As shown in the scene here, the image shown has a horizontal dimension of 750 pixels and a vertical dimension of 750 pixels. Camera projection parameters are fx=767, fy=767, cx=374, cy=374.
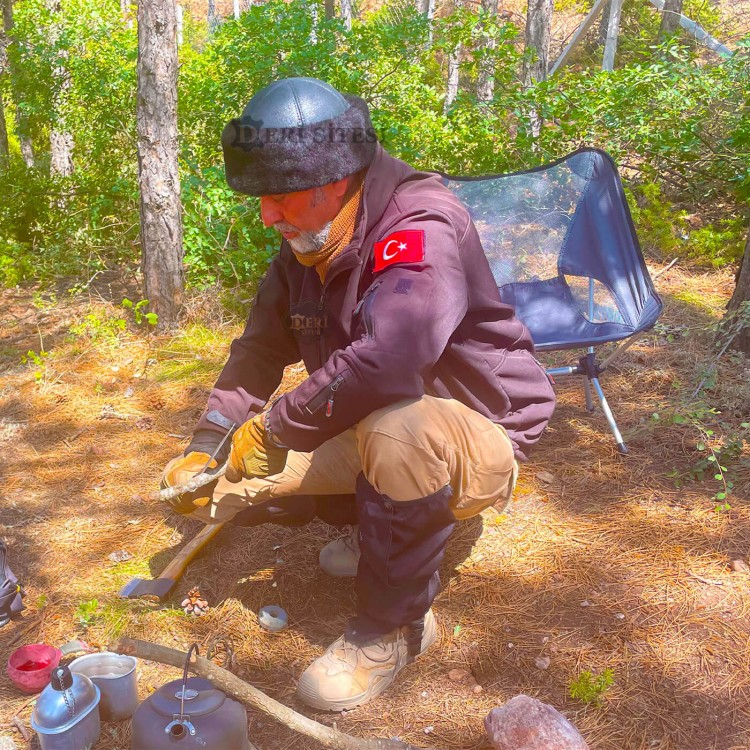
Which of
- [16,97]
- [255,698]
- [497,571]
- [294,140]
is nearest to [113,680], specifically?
[255,698]

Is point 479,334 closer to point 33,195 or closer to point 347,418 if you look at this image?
point 347,418

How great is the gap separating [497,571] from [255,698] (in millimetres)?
1069

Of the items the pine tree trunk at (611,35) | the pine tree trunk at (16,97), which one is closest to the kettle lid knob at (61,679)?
the pine tree trunk at (16,97)

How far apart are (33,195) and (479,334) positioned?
5.23 metres

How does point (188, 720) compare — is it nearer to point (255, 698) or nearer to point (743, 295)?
point (255, 698)

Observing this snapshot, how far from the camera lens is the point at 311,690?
2031 mm

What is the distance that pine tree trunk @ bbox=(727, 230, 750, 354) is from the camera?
144 inches

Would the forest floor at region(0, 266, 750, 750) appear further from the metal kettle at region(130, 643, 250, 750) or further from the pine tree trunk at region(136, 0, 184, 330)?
the pine tree trunk at region(136, 0, 184, 330)

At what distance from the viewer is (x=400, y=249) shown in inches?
75.8

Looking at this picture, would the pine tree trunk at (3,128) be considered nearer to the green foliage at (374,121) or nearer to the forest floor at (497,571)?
the green foliage at (374,121)

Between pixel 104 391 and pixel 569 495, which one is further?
pixel 104 391

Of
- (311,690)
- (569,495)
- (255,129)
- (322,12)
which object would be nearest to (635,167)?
(322,12)

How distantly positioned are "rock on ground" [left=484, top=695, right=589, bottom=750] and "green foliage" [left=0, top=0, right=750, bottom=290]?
3.61 metres

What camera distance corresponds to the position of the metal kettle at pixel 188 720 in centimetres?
162
